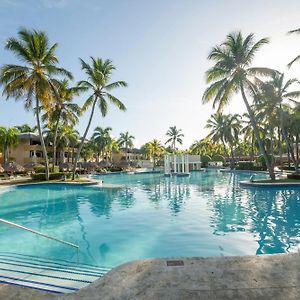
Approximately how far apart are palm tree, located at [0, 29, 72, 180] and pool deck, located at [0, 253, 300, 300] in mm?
26797

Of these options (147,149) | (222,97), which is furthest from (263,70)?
(147,149)

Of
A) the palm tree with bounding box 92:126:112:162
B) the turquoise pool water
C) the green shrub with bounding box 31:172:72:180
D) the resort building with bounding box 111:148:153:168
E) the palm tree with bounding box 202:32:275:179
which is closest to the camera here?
the turquoise pool water

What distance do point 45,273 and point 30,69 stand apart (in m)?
27.3

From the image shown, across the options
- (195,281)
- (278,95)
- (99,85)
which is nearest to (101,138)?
(99,85)

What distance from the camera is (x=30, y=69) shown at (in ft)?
93.8

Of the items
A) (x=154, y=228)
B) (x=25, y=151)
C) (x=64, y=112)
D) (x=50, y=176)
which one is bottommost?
(x=154, y=228)

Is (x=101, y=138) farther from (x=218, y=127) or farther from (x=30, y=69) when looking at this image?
(x=30, y=69)

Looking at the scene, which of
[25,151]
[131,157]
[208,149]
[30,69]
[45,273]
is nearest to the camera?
[45,273]

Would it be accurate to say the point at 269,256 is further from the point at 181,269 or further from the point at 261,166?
the point at 261,166

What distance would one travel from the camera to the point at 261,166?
44.9 meters

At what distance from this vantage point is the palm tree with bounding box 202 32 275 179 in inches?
999

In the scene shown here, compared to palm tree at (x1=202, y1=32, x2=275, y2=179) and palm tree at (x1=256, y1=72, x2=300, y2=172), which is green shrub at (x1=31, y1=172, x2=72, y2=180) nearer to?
palm tree at (x1=202, y1=32, x2=275, y2=179)

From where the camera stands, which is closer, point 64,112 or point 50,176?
point 50,176

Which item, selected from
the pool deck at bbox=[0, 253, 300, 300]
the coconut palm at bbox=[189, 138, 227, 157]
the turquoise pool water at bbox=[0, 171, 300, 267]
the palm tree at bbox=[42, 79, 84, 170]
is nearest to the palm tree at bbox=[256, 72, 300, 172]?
the turquoise pool water at bbox=[0, 171, 300, 267]
